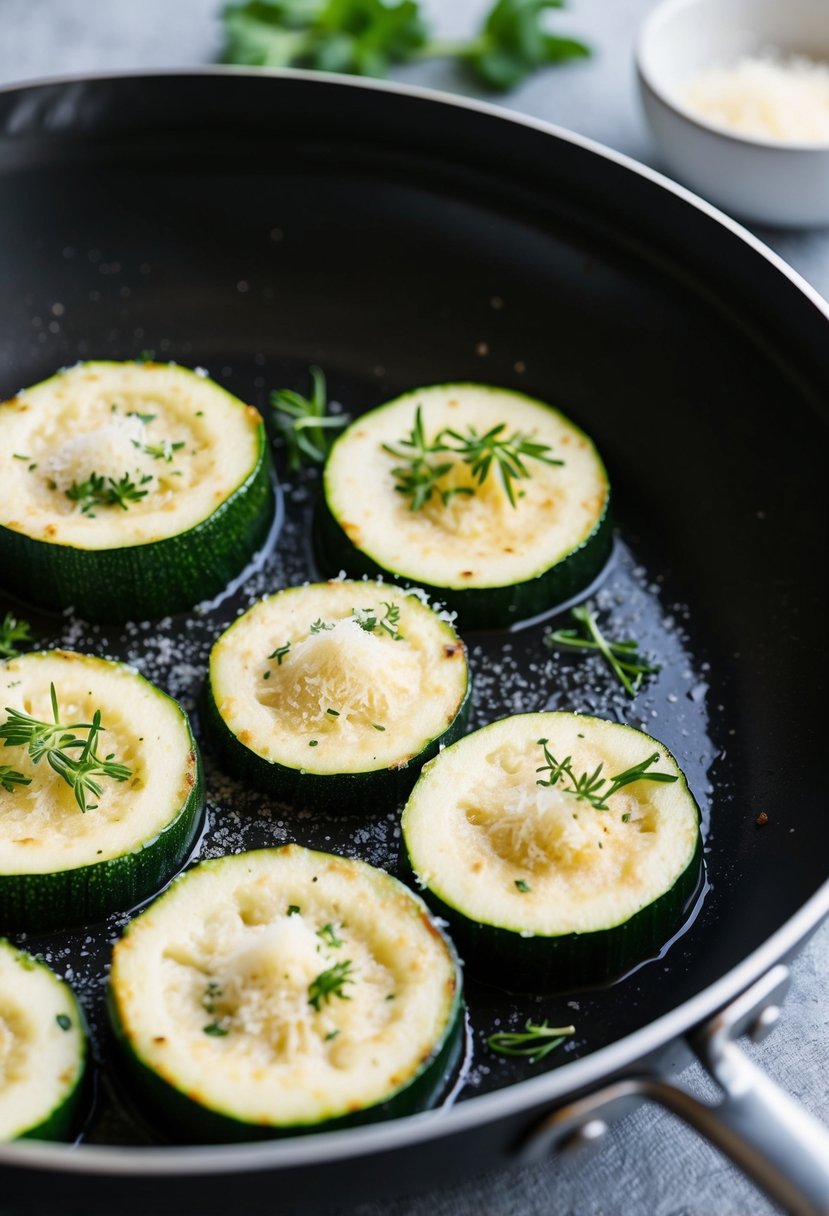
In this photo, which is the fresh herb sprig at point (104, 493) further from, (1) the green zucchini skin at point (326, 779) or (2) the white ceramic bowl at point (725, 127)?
(2) the white ceramic bowl at point (725, 127)

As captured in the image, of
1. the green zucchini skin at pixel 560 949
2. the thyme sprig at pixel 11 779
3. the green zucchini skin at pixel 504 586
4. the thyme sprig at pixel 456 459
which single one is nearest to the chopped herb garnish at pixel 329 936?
the green zucchini skin at pixel 560 949

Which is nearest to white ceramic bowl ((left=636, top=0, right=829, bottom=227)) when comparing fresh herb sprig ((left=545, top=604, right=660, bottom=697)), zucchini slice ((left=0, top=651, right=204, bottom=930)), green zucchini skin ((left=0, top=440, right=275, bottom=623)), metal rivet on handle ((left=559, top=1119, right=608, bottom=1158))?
fresh herb sprig ((left=545, top=604, right=660, bottom=697))

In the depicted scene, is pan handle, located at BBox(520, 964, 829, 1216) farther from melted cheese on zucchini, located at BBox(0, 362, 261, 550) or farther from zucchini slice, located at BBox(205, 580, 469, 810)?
melted cheese on zucchini, located at BBox(0, 362, 261, 550)

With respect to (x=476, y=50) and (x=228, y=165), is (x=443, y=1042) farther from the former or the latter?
(x=476, y=50)

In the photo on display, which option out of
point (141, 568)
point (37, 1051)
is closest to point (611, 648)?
point (141, 568)

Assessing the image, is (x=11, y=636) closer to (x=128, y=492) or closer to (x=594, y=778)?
(x=128, y=492)
